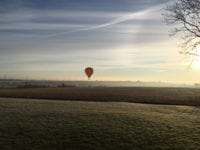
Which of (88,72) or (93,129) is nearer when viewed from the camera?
(93,129)

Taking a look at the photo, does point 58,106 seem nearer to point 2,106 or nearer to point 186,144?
point 2,106

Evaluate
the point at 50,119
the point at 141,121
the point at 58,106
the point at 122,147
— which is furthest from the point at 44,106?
the point at 122,147

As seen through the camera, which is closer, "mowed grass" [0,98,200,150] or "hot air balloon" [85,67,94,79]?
"mowed grass" [0,98,200,150]

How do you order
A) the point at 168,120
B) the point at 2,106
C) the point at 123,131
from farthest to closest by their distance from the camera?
the point at 2,106 → the point at 168,120 → the point at 123,131

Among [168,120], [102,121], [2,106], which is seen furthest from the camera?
[2,106]

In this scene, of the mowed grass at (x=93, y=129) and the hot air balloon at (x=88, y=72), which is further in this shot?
the hot air balloon at (x=88, y=72)

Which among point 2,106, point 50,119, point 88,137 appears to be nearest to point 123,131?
point 88,137

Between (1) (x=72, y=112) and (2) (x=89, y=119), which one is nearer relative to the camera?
(2) (x=89, y=119)
